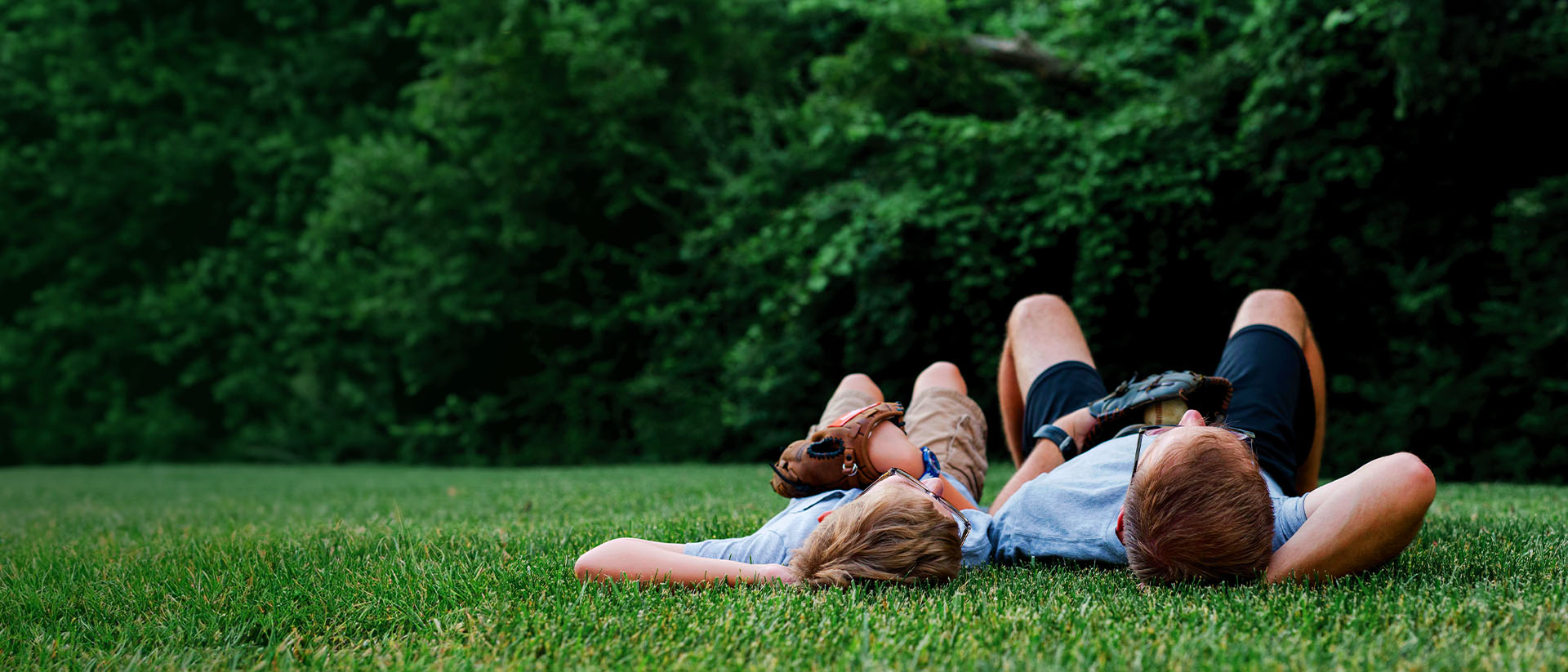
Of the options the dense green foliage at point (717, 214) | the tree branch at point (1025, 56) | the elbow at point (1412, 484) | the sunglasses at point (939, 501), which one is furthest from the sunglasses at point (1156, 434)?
the tree branch at point (1025, 56)

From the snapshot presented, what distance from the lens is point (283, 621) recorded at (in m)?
1.93

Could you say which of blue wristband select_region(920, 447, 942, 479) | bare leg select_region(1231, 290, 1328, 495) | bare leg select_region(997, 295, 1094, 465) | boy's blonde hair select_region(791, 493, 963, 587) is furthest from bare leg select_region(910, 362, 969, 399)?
boy's blonde hair select_region(791, 493, 963, 587)

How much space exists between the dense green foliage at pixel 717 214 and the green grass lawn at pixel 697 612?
321 centimetres

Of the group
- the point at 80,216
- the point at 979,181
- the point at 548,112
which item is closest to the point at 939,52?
the point at 979,181

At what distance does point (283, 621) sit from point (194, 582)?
1.94ft

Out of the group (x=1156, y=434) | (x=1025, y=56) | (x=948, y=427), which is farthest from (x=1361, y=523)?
(x=1025, y=56)

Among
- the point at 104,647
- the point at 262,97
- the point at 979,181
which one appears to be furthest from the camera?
the point at 262,97

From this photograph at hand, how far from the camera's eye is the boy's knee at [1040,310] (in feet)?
11.1

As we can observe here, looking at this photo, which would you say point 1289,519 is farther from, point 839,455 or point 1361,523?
point 839,455

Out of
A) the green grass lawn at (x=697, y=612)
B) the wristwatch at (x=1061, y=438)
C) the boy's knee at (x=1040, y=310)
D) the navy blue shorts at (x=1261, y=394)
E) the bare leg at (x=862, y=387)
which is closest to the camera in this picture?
the green grass lawn at (x=697, y=612)

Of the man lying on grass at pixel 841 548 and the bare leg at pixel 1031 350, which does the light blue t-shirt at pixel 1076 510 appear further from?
the bare leg at pixel 1031 350

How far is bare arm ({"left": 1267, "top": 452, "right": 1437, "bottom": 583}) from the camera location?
6.35ft

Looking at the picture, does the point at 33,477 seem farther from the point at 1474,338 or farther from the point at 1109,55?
the point at 1474,338

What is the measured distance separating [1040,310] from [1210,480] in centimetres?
148
